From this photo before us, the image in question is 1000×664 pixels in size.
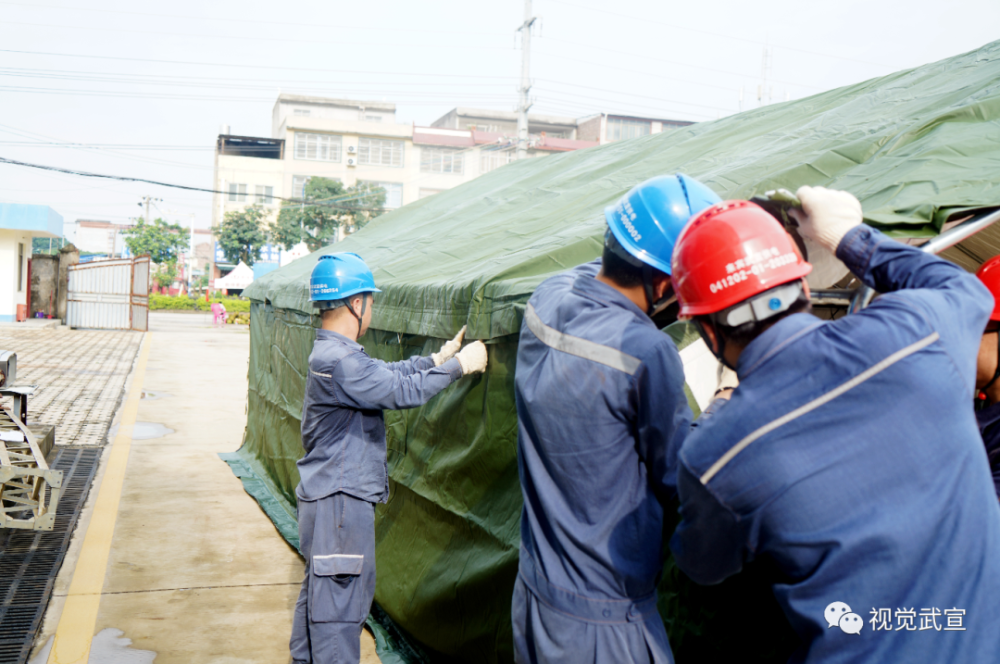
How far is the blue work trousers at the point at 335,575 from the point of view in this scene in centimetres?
309

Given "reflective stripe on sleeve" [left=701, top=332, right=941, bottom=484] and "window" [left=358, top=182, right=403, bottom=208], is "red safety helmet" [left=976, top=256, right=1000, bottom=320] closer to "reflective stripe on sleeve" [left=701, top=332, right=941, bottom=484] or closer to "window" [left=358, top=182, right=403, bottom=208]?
"reflective stripe on sleeve" [left=701, top=332, right=941, bottom=484]

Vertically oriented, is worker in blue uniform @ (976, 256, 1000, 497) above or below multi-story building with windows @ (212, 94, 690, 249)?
below

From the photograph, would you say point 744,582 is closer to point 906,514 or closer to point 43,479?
point 906,514

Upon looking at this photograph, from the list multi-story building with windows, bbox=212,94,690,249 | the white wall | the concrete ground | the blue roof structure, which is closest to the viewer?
the concrete ground

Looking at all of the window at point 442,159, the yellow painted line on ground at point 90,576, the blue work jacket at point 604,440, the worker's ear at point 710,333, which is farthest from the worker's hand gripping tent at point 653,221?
the window at point 442,159

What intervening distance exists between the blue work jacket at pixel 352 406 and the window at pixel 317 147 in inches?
2151

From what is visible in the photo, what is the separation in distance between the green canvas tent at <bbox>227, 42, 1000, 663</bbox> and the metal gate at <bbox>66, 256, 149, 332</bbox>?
23399 millimetres

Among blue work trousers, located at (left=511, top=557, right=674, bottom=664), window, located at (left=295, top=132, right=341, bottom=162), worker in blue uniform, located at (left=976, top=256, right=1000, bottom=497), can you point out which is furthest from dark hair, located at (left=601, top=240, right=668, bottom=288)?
window, located at (left=295, top=132, right=341, bottom=162)

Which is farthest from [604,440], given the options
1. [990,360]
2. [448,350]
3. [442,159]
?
[442,159]

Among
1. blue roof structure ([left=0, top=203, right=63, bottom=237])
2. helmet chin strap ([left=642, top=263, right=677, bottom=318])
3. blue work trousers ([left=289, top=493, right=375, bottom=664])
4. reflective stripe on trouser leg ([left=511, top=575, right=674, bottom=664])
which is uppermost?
blue roof structure ([left=0, top=203, right=63, bottom=237])

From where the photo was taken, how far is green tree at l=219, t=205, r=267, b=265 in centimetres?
4500

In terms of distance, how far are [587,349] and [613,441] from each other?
9.2 inches

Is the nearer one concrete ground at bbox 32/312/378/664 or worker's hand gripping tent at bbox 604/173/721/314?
worker's hand gripping tent at bbox 604/173/721/314

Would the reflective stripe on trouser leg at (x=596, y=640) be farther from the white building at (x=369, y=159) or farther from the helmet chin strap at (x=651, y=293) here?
the white building at (x=369, y=159)
